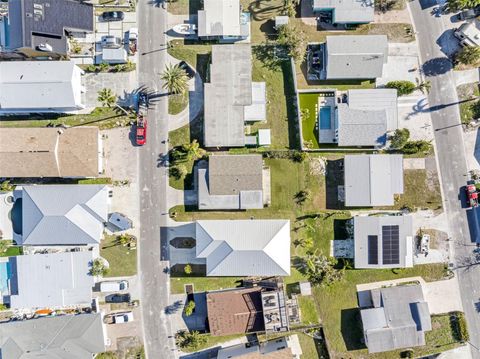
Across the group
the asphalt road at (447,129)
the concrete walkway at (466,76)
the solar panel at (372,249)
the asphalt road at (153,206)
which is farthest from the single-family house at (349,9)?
the solar panel at (372,249)

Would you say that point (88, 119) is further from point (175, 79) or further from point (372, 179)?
point (372, 179)

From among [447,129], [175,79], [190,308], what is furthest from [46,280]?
[447,129]

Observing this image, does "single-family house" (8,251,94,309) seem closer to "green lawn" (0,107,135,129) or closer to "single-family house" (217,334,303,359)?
"green lawn" (0,107,135,129)

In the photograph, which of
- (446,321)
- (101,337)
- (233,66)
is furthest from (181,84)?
(446,321)

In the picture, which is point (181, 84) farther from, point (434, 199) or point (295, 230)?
point (434, 199)

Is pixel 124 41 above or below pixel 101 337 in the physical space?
above

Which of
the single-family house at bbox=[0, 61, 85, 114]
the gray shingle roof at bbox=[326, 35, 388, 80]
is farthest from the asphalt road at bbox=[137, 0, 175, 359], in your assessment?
the gray shingle roof at bbox=[326, 35, 388, 80]
